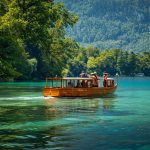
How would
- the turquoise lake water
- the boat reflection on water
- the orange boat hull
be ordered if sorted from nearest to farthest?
1. the turquoise lake water
2. the boat reflection on water
3. the orange boat hull

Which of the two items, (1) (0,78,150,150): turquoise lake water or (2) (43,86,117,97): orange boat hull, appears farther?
(2) (43,86,117,97): orange boat hull

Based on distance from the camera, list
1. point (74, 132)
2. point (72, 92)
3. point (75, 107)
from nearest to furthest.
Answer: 1. point (74, 132)
2. point (75, 107)
3. point (72, 92)

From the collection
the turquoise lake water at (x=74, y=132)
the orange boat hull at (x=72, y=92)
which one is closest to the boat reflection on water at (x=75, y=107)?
the turquoise lake water at (x=74, y=132)

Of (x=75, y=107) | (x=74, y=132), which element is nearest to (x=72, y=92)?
(x=75, y=107)

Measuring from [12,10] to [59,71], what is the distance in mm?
94945

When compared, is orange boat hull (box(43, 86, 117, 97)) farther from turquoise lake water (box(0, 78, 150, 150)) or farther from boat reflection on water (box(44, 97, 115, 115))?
turquoise lake water (box(0, 78, 150, 150))

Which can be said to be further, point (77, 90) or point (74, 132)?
point (77, 90)

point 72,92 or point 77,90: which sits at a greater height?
point 77,90

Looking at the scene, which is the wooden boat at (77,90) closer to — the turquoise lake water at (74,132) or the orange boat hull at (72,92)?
the orange boat hull at (72,92)

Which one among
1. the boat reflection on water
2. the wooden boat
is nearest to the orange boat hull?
the wooden boat

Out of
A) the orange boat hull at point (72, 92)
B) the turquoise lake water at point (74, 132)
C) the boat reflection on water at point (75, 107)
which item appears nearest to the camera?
the turquoise lake water at point (74, 132)

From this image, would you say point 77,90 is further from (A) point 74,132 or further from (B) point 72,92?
(A) point 74,132

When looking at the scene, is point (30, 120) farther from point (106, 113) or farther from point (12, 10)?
point (12, 10)

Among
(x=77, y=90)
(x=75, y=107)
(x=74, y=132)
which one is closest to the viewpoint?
(x=74, y=132)
